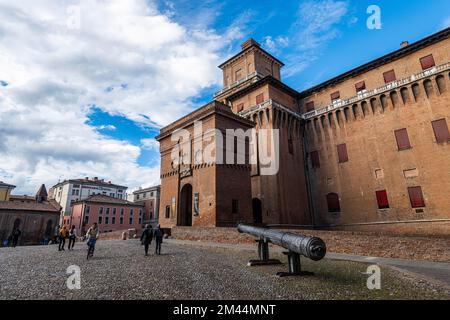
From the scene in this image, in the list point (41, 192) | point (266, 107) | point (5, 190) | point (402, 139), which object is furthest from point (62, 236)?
point (5, 190)

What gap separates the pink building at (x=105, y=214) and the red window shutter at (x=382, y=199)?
157ft

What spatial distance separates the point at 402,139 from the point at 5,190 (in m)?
65.9

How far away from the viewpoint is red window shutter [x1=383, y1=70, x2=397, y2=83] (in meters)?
23.5

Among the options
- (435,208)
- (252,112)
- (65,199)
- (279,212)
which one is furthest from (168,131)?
(65,199)

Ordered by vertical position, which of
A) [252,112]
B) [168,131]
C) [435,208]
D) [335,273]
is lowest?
[335,273]

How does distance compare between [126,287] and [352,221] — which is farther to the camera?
[352,221]

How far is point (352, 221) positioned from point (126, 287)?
23.7 m

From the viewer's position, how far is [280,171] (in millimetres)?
24297

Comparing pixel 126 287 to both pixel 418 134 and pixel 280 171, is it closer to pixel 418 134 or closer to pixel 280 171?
pixel 280 171

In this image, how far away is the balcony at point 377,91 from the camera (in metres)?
20.9

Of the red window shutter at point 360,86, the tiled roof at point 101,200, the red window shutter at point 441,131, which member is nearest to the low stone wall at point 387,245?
the red window shutter at point 441,131

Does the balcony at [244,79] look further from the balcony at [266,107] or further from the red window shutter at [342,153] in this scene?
the red window shutter at [342,153]

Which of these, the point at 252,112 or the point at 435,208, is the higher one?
the point at 252,112
